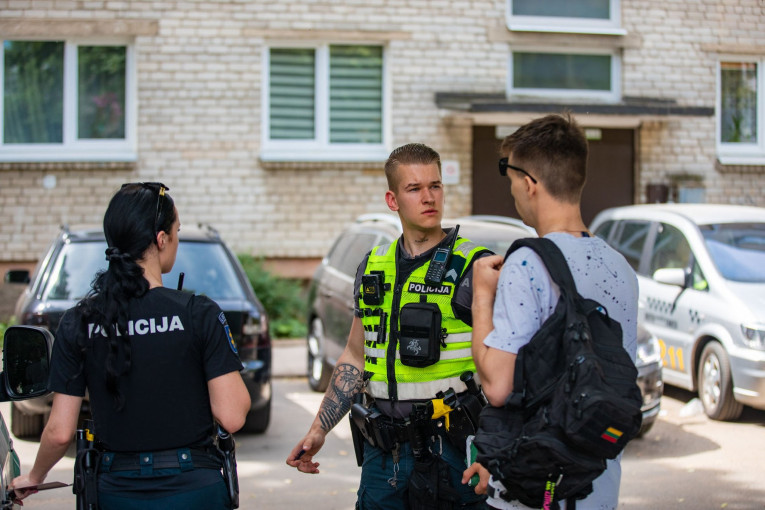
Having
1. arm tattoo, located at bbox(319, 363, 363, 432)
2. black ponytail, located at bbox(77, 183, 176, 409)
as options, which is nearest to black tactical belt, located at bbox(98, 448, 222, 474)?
black ponytail, located at bbox(77, 183, 176, 409)

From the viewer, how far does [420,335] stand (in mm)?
3379

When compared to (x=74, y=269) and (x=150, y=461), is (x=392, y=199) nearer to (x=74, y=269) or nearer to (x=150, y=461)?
Answer: (x=150, y=461)

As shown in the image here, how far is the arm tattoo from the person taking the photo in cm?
362

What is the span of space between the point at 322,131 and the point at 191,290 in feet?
22.8

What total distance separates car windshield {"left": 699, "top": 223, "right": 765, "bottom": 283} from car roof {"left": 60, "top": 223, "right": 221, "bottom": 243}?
4.48 metres

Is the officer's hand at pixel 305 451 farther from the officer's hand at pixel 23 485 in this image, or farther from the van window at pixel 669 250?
the van window at pixel 669 250

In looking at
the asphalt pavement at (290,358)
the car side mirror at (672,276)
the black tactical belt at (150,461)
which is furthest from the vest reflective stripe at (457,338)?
the asphalt pavement at (290,358)

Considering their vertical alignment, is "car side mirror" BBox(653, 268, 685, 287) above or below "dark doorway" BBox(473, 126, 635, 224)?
below

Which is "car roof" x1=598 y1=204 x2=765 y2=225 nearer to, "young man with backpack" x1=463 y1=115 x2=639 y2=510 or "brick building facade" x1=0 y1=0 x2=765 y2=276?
"brick building facade" x1=0 y1=0 x2=765 y2=276

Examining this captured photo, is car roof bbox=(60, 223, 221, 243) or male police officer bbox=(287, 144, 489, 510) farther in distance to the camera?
car roof bbox=(60, 223, 221, 243)

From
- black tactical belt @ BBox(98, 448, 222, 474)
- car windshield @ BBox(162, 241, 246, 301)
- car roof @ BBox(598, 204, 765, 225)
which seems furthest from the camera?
car roof @ BBox(598, 204, 765, 225)

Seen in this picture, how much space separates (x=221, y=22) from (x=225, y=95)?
3.34 ft

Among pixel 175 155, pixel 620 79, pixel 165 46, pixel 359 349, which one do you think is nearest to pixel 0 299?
pixel 175 155

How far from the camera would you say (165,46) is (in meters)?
13.4
